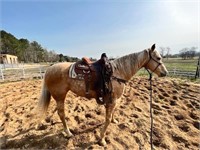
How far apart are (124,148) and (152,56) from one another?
169 cm

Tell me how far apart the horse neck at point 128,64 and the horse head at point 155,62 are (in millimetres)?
80

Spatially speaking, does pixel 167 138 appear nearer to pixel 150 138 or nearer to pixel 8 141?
pixel 150 138

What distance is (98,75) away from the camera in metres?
2.40

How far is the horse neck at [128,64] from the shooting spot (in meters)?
2.45

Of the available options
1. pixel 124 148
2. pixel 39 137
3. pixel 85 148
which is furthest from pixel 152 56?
pixel 39 137

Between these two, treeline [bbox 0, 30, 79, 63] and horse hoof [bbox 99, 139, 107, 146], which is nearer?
horse hoof [bbox 99, 139, 107, 146]

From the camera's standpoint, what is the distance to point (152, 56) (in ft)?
7.92

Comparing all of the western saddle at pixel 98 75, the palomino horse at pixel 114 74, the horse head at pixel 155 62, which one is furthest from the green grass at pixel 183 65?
the western saddle at pixel 98 75

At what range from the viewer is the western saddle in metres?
2.35

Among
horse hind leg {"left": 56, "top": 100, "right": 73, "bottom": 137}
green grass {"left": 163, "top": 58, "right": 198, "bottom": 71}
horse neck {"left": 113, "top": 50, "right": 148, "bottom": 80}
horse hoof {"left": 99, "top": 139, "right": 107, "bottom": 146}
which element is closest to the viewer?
horse hoof {"left": 99, "top": 139, "right": 107, "bottom": 146}

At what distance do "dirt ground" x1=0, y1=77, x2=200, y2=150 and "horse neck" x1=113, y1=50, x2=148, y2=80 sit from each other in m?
1.14

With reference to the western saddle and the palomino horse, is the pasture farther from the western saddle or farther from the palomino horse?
the western saddle

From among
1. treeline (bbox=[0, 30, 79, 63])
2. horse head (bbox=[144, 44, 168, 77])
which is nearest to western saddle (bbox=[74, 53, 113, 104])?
horse head (bbox=[144, 44, 168, 77])

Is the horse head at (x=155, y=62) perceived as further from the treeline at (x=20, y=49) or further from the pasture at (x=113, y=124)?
the treeline at (x=20, y=49)
